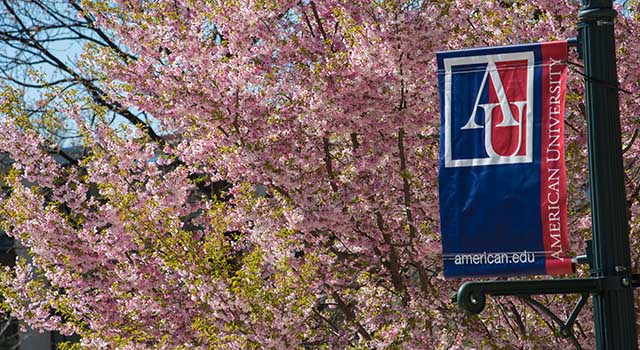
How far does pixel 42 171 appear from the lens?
1245cm

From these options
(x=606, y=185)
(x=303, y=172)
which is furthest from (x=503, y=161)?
(x=303, y=172)

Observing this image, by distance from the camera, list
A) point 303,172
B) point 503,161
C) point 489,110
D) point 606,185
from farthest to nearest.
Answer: point 303,172
point 489,110
point 503,161
point 606,185

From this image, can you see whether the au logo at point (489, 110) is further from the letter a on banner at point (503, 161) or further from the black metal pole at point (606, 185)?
the black metal pole at point (606, 185)

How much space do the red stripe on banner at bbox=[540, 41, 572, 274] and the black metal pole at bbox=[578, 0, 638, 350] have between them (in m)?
0.15

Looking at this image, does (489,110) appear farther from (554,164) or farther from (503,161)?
(554,164)

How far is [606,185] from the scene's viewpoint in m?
5.49

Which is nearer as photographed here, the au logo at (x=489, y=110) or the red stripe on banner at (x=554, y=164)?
the red stripe on banner at (x=554, y=164)

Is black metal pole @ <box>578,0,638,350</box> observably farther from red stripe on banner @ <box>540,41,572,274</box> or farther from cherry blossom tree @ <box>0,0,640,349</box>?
cherry blossom tree @ <box>0,0,640,349</box>

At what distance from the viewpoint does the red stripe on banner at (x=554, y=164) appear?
5.57 meters

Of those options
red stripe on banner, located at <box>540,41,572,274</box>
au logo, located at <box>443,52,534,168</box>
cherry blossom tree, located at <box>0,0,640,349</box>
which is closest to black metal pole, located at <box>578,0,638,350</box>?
red stripe on banner, located at <box>540,41,572,274</box>

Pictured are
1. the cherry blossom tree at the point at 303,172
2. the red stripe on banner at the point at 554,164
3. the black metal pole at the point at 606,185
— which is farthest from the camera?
the cherry blossom tree at the point at 303,172

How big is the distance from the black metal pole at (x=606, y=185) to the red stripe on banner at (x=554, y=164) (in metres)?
0.15

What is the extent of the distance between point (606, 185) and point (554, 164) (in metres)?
0.31

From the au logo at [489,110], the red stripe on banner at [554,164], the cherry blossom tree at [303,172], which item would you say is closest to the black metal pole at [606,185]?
the red stripe on banner at [554,164]
